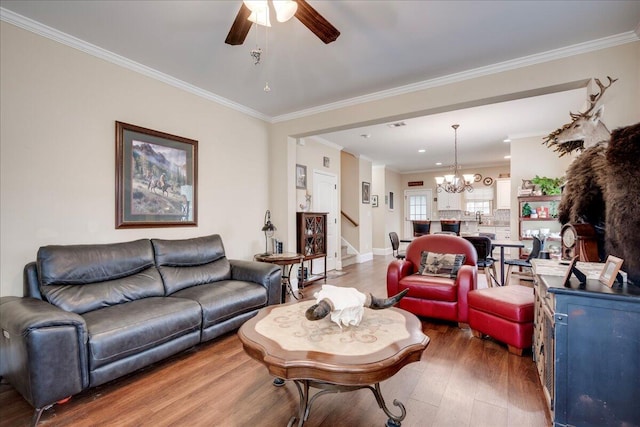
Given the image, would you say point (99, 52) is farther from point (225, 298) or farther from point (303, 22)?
point (225, 298)

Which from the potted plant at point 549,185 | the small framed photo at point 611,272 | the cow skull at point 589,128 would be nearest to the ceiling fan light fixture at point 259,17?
the small framed photo at point 611,272

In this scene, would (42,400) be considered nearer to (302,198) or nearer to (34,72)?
(34,72)

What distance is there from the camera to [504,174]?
9.03m

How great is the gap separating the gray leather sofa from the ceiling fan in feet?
6.87

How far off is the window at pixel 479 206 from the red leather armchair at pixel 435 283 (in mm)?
6809

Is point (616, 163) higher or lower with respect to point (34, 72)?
lower

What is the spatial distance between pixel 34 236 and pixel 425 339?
306 centimetres

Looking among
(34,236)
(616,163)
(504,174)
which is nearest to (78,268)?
(34,236)

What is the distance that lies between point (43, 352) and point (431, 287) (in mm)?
3189

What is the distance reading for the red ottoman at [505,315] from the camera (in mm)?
2492

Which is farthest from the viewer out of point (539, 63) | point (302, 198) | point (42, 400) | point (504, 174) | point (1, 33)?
point (504, 174)

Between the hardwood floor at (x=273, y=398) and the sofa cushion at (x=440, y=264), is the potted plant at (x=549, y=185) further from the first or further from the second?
the hardwood floor at (x=273, y=398)

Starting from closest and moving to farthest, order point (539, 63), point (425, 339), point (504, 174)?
point (425, 339) → point (539, 63) → point (504, 174)

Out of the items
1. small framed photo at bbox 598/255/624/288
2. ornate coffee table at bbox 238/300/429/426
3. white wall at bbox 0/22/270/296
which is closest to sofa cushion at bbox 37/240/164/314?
white wall at bbox 0/22/270/296
